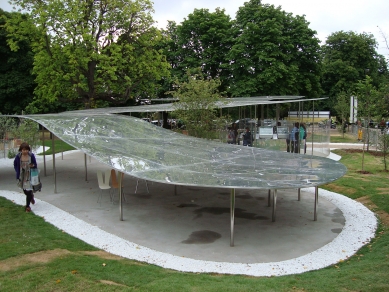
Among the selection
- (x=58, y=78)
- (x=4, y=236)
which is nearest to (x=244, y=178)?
(x=4, y=236)

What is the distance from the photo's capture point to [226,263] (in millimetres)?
7078

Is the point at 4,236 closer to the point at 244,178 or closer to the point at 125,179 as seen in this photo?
the point at 244,178

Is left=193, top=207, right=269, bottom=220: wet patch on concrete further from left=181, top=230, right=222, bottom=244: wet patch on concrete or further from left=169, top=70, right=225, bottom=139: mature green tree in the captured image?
left=169, top=70, right=225, bottom=139: mature green tree

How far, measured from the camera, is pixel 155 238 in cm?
862

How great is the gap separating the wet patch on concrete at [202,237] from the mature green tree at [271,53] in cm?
→ 2374

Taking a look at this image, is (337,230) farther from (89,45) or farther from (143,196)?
(89,45)

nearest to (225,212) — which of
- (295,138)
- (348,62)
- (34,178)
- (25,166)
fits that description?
(34,178)

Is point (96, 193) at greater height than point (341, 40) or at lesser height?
lesser

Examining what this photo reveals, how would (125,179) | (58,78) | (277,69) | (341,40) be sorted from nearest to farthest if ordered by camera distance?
(125,179), (58,78), (277,69), (341,40)

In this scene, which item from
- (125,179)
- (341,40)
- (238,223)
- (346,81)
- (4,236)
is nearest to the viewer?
(4,236)

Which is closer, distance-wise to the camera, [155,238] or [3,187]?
[155,238]

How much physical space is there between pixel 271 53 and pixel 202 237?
1019 inches

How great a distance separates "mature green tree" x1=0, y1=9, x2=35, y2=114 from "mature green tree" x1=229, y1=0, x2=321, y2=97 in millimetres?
18473

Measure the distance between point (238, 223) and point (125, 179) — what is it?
23.4 ft
